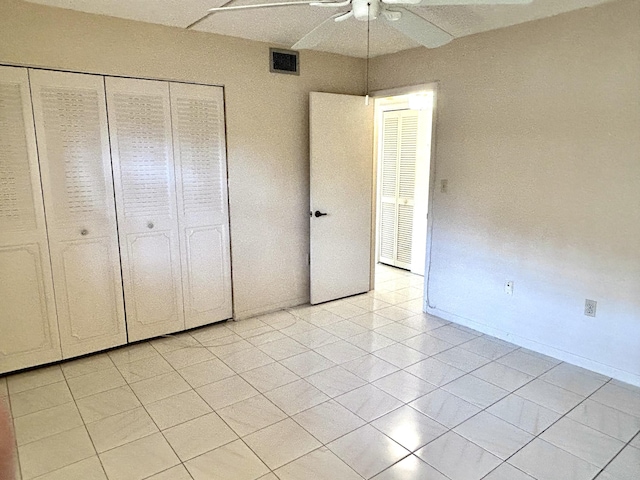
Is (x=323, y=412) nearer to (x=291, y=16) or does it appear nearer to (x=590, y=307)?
(x=590, y=307)

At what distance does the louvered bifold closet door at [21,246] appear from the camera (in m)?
2.68

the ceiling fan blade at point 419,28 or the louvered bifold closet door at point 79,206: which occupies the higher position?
the ceiling fan blade at point 419,28

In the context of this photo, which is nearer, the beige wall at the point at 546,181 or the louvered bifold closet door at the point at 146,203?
the beige wall at the point at 546,181

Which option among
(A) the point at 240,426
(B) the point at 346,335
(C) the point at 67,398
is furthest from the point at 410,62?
(C) the point at 67,398

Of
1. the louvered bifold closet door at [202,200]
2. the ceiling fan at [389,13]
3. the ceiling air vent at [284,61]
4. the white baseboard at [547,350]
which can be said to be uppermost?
the ceiling air vent at [284,61]

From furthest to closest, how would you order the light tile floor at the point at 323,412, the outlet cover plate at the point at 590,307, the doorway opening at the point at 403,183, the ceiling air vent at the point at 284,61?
the doorway opening at the point at 403,183 < the ceiling air vent at the point at 284,61 < the outlet cover plate at the point at 590,307 < the light tile floor at the point at 323,412

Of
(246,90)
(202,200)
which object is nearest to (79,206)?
(202,200)

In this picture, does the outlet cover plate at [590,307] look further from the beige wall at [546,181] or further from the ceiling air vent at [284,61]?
the ceiling air vent at [284,61]

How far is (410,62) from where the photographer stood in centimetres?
392

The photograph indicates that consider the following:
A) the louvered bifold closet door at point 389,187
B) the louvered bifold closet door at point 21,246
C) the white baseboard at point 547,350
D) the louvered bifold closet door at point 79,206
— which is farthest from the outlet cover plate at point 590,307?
the louvered bifold closet door at point 21,246

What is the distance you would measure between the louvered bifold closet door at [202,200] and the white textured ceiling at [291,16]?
50cm

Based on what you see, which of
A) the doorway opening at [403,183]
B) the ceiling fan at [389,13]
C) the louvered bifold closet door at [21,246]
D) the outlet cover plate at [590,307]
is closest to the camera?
the ceiling fan at [389,13]

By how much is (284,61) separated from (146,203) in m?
1.72

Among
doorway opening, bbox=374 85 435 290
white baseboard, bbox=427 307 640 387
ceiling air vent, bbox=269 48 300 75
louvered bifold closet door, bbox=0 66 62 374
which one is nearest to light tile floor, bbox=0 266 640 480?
white baseboard, bbox=427 307 640 387
